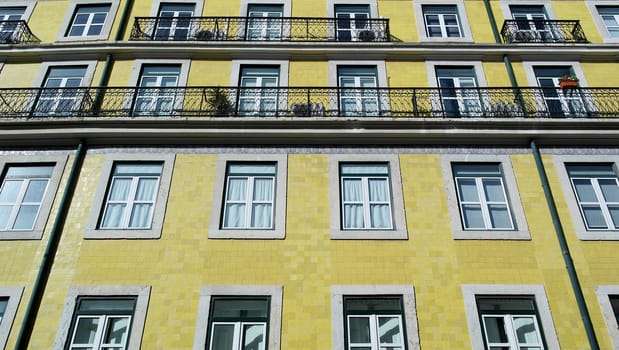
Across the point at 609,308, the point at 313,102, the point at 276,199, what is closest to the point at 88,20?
the point at 313,102

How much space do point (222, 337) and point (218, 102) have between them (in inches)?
234

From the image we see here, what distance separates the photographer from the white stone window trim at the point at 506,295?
9.25 meters

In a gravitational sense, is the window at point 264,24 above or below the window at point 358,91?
above

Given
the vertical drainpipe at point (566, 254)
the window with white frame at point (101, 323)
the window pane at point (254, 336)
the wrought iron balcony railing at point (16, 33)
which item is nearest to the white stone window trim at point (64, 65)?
the wrought iron balcony railing at point (16, 33)

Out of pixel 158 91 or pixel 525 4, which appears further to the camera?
pixel 525 4

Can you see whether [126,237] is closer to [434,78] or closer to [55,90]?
[55,90]

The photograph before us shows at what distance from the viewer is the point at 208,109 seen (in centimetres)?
1259

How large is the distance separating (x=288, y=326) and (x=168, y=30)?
32.4ft

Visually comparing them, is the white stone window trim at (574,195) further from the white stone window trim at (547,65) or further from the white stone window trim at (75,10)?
the white stone window trim at (75,10)

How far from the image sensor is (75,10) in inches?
609

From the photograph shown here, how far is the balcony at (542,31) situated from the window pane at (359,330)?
9.65 metres

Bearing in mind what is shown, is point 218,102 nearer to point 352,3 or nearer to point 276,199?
point 276,199

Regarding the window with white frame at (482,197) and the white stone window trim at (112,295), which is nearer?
the white stone window trim at (112,295)

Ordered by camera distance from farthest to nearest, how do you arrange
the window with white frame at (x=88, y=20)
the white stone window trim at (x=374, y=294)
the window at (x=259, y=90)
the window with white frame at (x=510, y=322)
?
the window with white frame at (x=88, y=20), the window at (x=259, y=90), the window with white frame at (x=510, y=322), the white stone window trim at (x=374, y=294)
